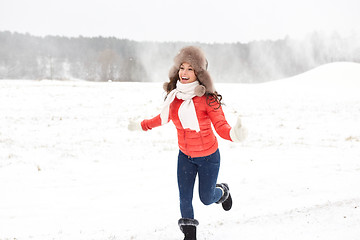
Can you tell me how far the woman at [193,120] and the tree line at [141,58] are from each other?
64.3m

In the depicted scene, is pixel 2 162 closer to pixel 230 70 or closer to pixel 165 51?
pixel 230 70

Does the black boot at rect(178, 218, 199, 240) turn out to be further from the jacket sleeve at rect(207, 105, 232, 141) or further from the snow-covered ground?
the jacket sleeve at rect(207, 105, 232, 141)

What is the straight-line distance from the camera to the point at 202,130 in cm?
293

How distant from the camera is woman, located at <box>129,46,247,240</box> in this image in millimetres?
2852

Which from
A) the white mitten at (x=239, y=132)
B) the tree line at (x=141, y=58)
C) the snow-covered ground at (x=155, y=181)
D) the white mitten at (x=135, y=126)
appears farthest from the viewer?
the tree line at (x=141, y=58)

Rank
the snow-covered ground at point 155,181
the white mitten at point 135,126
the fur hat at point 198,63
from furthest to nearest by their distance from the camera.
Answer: the snow-covered ground at point 155,181, the white mitten at point 135,126, the fur hat at point 198,63

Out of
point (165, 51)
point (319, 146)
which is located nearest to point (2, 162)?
point (319, 146)

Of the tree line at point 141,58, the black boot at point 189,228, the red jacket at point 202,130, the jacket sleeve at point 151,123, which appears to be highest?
the tree line at point 141,58

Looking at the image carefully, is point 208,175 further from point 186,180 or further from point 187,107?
point 187,107

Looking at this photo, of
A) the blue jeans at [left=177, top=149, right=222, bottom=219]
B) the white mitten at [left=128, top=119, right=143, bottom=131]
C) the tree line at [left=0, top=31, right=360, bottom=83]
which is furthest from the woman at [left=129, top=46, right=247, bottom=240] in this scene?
the tree line at [left=0, top=31, right=360, bottom=83]

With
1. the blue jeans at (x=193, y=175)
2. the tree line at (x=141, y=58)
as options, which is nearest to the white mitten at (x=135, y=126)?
the blue jeans at (x=193, y=175)

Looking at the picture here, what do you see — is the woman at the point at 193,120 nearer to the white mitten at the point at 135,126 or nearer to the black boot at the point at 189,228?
the black boot at the point at 189,228

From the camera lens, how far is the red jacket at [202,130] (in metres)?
2.81

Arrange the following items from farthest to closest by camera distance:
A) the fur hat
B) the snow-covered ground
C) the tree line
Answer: the tree line → the snow-covered ground → the fur hat
